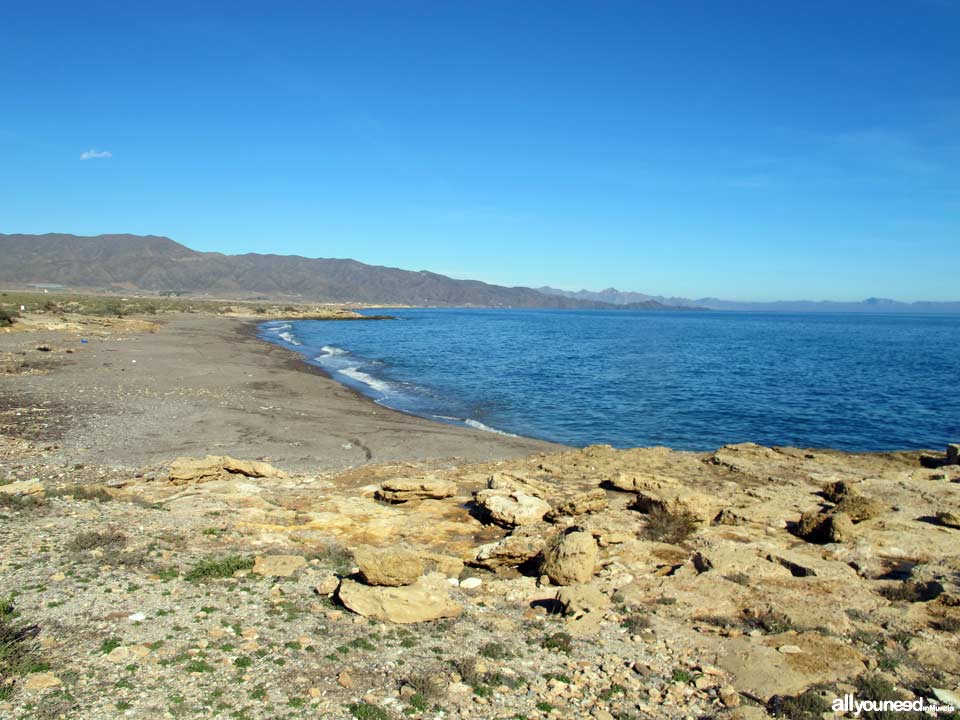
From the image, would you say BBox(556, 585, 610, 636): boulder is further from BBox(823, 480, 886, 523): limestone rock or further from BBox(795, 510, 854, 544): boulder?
BBox(823, 480, 886, 523): limestone rock

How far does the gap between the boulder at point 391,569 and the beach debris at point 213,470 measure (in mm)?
7124

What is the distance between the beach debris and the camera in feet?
46.4

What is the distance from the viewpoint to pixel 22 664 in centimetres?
633

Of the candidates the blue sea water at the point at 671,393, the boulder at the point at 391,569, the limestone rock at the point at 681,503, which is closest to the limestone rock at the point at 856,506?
the limestone rock at the point at 681,503

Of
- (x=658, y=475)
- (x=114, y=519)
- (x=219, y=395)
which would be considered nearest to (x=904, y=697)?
(x=658, y=475)

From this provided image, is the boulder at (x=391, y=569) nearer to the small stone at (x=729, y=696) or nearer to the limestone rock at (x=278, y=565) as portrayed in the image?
the limestone rock at (x=278, y=565)

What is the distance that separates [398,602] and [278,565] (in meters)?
2.43

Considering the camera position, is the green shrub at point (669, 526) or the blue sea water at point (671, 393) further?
the blue sea water at point (671, 393)

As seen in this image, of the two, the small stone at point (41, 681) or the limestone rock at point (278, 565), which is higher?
the small stone at point (41, 681)

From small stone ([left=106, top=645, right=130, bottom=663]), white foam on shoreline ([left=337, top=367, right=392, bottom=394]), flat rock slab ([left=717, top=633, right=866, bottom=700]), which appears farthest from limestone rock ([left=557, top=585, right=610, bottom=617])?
white foam on shoreline ([left=337, top=367, right=392, bottom=394])

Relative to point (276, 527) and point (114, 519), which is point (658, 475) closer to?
point (276, 527)

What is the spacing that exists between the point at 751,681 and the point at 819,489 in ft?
33.0

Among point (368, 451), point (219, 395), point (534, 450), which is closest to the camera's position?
point (368, 451)

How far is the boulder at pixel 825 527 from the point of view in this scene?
11.6m
